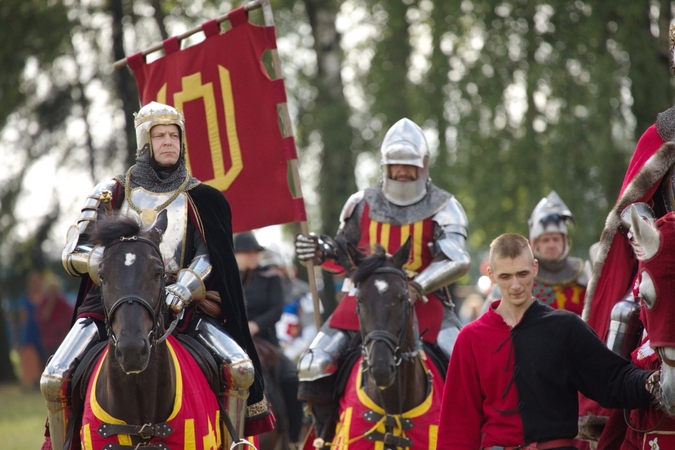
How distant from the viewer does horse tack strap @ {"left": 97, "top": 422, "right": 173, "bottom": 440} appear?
523cm

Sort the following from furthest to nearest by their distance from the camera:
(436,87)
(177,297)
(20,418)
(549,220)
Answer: (20,418)
(436,87)
(549,220)
(177,297)

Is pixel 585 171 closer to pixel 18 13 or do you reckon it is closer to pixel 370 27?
pixel 370 27

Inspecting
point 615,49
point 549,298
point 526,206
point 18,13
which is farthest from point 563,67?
point 18,13

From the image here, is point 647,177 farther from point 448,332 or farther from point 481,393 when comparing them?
point 448,332

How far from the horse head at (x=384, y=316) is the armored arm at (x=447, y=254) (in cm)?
56

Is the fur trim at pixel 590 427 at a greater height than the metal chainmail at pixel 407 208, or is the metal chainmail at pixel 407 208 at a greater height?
the metal chainmail at pixel 407 208

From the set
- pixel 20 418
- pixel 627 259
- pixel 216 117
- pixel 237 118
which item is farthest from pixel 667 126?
pixel 20 418

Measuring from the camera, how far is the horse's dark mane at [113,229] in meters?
5.20

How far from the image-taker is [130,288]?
4961 mm

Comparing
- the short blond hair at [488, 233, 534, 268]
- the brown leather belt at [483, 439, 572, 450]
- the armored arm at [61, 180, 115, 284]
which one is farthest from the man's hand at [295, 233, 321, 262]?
the brown leather belt at [483, 439, 572, 450]

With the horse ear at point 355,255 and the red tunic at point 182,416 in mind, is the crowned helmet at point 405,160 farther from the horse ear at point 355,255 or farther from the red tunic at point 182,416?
the red tunic at point 182,416

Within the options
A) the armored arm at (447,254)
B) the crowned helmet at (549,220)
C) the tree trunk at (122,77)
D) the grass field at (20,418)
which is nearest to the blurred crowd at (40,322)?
the grass field at (20,418)

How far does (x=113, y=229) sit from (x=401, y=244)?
8.92 ft

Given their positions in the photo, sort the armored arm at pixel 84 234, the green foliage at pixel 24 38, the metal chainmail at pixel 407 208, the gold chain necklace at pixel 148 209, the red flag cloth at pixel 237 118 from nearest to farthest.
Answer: the armored arm at pixel 84 234 → the gold chain necklace at pixel 148 209 → the metal chainmail at pixel 407 208 → the red flag cloth at pixel 237 118 → the green foliage at pixel 24 38
